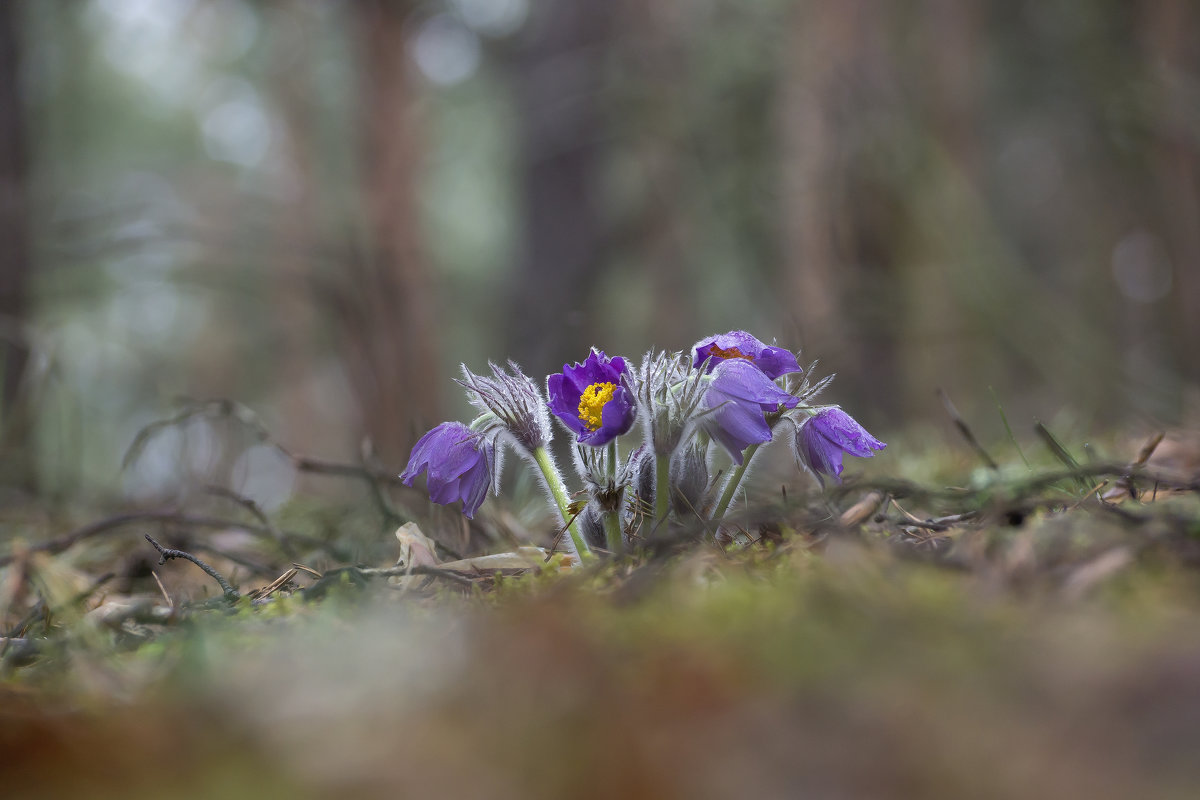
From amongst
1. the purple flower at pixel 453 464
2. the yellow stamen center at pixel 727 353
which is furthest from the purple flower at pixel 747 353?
the purple flower at pixel 453 464

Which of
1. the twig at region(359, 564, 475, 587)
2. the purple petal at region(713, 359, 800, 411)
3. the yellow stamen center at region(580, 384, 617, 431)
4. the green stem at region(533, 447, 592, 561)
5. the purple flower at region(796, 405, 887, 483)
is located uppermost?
the purple petal at region(713, 359, 800, 411)

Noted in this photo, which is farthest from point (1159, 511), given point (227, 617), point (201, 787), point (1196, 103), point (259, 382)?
point (259, 382)

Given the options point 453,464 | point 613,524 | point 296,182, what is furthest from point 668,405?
point 296,182

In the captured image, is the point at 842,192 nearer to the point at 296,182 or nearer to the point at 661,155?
the point at 661,155

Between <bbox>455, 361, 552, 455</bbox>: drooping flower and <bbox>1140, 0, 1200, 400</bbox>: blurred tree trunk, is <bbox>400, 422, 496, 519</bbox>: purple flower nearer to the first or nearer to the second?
<bbox>455, 361, 552, 455</bbox>: drooping flower

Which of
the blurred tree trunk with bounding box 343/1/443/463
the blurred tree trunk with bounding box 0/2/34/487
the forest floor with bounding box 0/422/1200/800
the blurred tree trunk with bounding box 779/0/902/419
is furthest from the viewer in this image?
the blurred tree trunk with bounding box 779/0/902/419

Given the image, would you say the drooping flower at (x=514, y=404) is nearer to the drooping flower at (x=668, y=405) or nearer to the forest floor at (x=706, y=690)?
the drooping flower at (x=668, y=405)

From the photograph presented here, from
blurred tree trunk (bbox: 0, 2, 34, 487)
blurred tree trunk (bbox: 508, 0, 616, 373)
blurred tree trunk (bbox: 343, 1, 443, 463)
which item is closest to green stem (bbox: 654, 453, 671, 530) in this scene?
blurred tree trunk (bbox: 343, 1, 443, 463)
